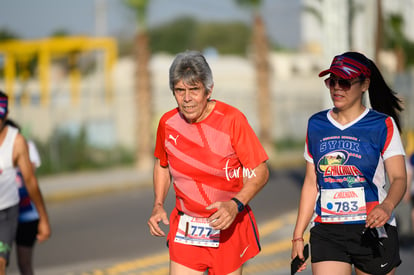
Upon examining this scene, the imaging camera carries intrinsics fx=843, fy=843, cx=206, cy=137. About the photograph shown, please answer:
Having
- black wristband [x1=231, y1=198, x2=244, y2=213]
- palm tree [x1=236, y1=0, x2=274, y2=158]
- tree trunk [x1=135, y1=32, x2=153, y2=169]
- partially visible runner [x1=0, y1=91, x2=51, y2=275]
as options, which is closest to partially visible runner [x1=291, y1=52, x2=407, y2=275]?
black wristband [x1=231, y1=198, x2=244, y2=213]

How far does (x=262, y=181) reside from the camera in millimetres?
4832

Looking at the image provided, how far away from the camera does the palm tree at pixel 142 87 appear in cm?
2467

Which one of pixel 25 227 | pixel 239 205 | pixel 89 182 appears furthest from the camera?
pixel 89 182

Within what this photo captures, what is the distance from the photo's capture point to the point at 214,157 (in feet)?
15.8

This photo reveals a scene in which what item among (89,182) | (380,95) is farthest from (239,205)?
(89,182)

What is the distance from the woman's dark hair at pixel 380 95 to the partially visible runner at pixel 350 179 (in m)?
0.08

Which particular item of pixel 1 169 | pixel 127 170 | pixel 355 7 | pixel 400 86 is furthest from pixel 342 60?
pixel 127 170

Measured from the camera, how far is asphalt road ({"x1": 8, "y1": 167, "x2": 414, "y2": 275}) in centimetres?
942

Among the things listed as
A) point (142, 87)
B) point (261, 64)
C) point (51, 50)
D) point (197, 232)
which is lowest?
point (142, 87)

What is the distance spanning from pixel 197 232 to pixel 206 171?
0.36 m

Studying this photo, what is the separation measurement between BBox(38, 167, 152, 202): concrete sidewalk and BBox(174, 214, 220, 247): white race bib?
13301 mm

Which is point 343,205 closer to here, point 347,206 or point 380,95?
point 347,206

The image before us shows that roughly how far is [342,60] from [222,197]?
1.05 m

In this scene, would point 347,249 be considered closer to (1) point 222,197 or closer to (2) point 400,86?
(1) point 222,197
